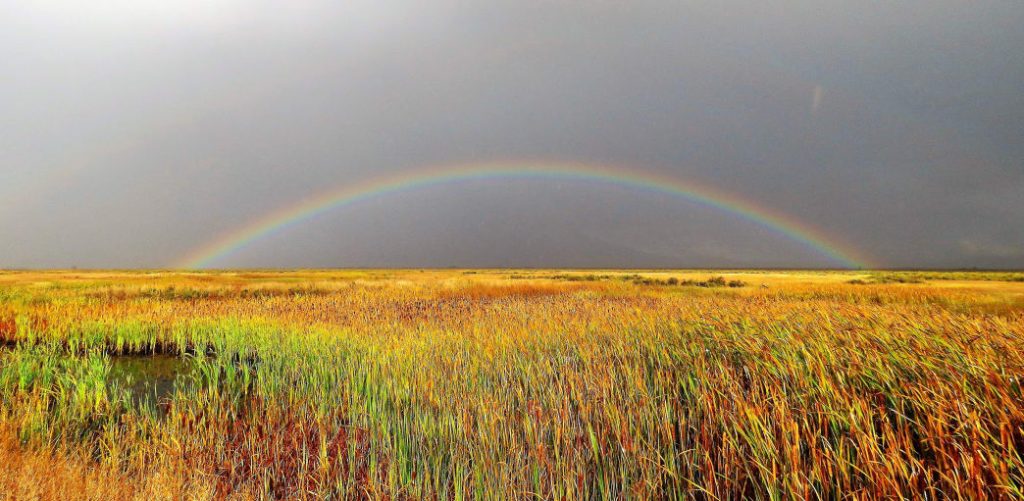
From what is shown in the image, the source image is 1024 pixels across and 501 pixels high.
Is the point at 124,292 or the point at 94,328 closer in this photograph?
the point at 94,328

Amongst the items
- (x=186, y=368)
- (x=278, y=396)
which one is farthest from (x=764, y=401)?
(x=186, y=368)

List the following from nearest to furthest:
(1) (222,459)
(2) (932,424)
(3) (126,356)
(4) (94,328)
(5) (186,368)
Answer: (2) (932,424) < (1) (222,459) < (5) (186,368) < (3) (126,356) < (4) (94,328)

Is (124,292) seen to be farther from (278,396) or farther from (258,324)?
(278,396)

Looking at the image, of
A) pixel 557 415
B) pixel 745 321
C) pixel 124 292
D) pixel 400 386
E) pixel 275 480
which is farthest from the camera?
pixel 124 292

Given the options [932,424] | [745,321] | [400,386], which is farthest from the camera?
[745,321]

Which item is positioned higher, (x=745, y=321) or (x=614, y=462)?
(x=745, y=321)

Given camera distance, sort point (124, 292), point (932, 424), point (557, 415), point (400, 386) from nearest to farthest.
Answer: point (932, 424) → point (557, 415) → point (400, 386) → point (124, 292)

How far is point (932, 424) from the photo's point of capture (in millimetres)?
3049

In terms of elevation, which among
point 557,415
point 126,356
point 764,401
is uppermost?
point 764,401

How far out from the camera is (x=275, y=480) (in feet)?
12.0

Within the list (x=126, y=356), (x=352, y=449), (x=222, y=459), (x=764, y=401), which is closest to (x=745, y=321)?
(x=764, y=401)

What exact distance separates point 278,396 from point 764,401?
5.82 metres

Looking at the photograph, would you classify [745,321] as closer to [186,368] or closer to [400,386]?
[400,386]

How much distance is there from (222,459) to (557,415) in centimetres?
318
